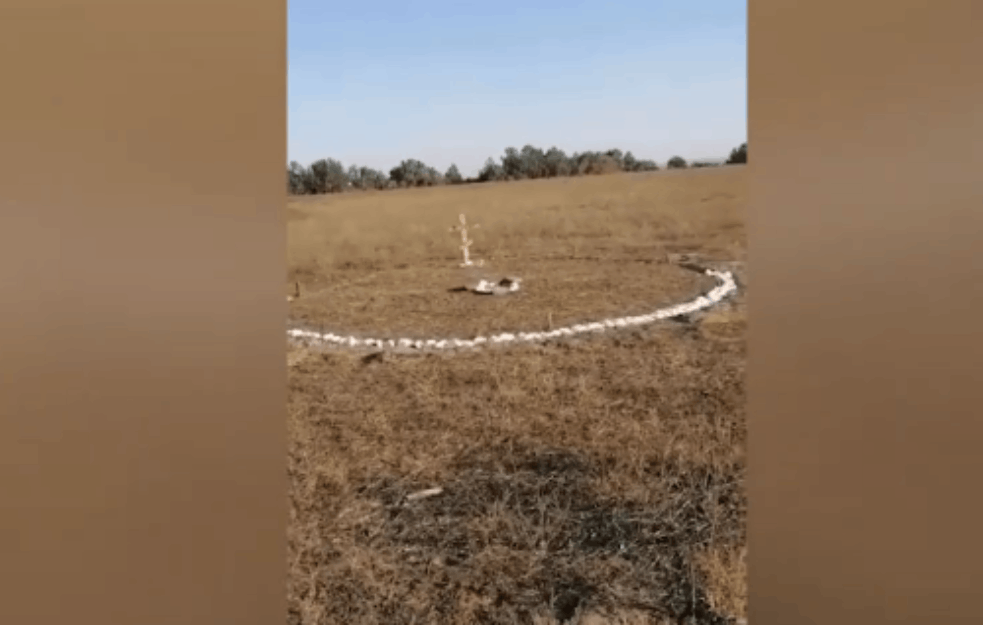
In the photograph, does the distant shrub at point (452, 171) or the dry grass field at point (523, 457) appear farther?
the distant shrub at point (452, 171)

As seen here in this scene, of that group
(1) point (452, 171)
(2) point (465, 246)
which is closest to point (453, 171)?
(1) point (452, 171)

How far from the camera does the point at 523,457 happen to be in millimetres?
2812

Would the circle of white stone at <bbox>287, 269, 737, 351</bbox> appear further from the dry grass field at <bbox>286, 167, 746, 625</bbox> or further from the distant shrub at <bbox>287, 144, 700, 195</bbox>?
the distant shrub at <bbox>287, 144, 700, 195</bbox>
